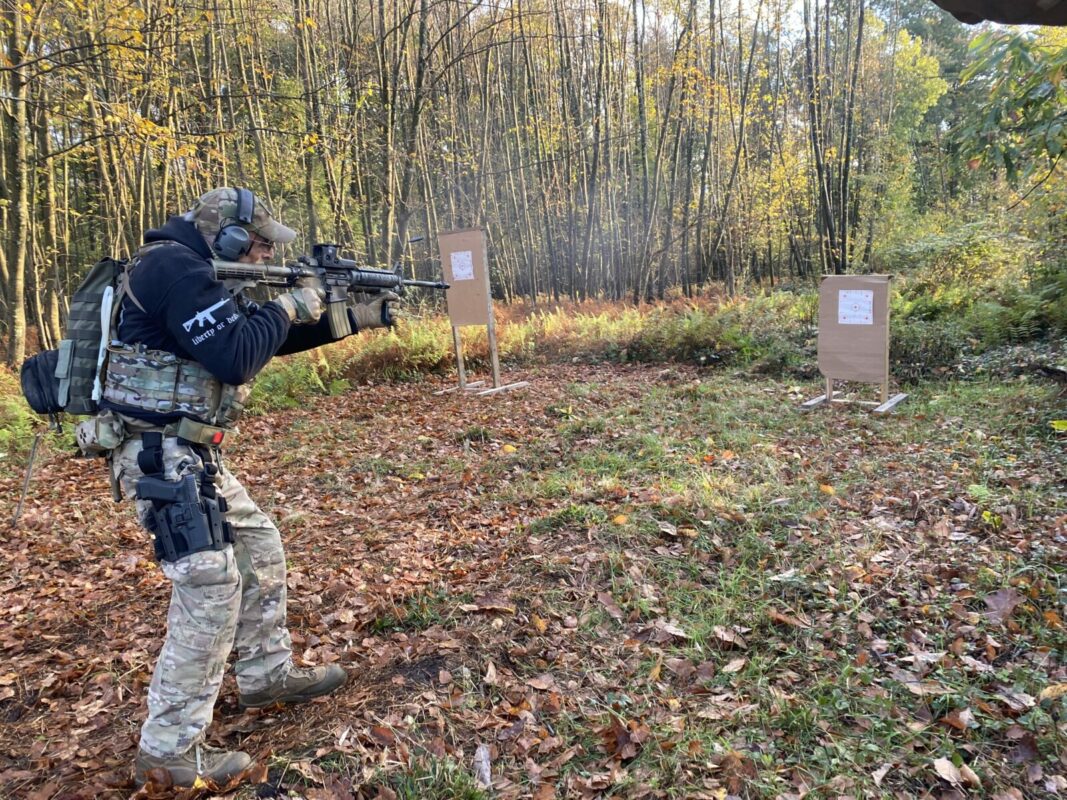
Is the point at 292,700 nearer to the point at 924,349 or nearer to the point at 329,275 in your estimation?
the point at 329,275

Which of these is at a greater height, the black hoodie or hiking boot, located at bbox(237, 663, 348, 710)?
the black hoodie

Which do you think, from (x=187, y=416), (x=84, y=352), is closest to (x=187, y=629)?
(x=187, y=416)

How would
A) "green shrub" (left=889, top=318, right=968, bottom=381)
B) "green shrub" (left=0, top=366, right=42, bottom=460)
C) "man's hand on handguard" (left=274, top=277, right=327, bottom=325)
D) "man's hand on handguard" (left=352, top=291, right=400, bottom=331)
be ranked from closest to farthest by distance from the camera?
"man's hand on handguard" (left=274, top=277, right=327, bottom=325) < "man's hand on handguard" (left=352, top=291, right=400, bottom=331) < "green shrub" (left=0, top=366, right=42, bottom=460) < "green shrub" (left=889, top=318, right=968, bottom=381)

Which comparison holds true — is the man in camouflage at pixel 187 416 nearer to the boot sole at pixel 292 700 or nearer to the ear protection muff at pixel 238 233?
the ear protection muff at pixel 238 233

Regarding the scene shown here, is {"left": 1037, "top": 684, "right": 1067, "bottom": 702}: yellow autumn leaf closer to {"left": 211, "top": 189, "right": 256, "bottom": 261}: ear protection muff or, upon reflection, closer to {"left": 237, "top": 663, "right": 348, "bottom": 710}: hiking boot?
{"left": 237, "top": 663, "right": 348, "bottom": 710}: hiking boot

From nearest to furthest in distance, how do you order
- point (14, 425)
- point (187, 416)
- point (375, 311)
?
point (187, 416) < point (375, 311) < point (14, 425)

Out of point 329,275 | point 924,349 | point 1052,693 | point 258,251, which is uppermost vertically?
point 258,251

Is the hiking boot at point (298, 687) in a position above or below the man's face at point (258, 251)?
below

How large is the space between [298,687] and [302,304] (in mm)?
1678

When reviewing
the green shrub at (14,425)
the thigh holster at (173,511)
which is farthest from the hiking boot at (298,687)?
the green shrub at (14,425)

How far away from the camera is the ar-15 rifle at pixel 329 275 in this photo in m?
2.65

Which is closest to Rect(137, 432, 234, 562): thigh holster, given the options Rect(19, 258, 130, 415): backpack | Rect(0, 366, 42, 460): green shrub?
Rect(19, 258, 130, 415): backpack

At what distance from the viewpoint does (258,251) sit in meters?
2.72

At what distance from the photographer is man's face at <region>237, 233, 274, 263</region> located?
2.68m
